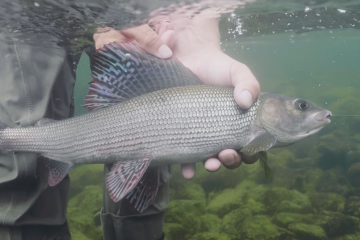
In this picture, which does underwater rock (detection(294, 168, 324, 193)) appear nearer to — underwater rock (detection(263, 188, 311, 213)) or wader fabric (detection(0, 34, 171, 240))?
underwater rock (detection(263, 188, 311, 213))

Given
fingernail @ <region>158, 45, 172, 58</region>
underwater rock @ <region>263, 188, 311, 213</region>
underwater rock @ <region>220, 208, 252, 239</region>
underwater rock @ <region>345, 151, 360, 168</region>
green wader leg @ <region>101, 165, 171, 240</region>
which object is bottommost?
underwater rock @ <region>345, 151, 360, 168</region>

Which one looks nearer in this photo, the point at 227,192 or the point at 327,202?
the point at 327,202

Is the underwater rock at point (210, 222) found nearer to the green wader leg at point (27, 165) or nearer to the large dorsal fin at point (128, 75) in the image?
the green wader leg at point (27, 165)

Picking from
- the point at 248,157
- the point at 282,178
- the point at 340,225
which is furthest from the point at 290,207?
the point at 248,157

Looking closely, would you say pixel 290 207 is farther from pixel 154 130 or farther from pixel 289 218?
pixel 154 130

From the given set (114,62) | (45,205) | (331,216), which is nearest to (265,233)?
(331,216)

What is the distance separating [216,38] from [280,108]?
68.8 inches

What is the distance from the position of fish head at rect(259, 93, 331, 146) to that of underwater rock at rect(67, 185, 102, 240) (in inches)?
161

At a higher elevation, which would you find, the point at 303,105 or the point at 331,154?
the point at 303,105

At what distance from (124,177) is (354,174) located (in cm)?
866

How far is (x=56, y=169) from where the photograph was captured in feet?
9.47

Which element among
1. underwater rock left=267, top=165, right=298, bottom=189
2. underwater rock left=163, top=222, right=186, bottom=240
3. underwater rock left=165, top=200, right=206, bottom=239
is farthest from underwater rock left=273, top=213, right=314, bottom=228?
underwater rock left=267, top=165, right=298, bottom=189

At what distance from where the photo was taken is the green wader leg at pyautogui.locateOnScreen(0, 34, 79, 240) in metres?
2.93

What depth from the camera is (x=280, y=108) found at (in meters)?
2.79
